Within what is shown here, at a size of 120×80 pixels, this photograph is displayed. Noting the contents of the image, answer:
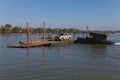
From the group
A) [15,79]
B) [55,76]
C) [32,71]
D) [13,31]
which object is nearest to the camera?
[15,79]

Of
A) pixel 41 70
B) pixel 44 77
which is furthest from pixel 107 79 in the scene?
pixel 41 70

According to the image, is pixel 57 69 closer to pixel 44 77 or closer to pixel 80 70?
pixel 80 70

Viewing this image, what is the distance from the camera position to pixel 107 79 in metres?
19.8

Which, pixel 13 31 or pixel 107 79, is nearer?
pixel 107 79

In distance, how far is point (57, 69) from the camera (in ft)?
78.9

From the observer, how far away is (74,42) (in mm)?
64125

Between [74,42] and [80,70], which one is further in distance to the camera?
[74,42]

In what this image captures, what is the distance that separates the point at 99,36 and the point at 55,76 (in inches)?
1775

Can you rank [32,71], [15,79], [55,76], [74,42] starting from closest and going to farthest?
[15,79] → [55,76] → [32,71] → [74,42]

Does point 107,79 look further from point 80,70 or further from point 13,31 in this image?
point 13,31

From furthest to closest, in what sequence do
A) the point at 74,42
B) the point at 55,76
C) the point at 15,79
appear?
the point at 74,42 < the point at 55,76 < the point at 15,79

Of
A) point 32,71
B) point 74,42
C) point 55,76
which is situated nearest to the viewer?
point 55,76

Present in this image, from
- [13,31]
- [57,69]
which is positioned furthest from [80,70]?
[13,31]

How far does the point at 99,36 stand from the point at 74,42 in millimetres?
6789
